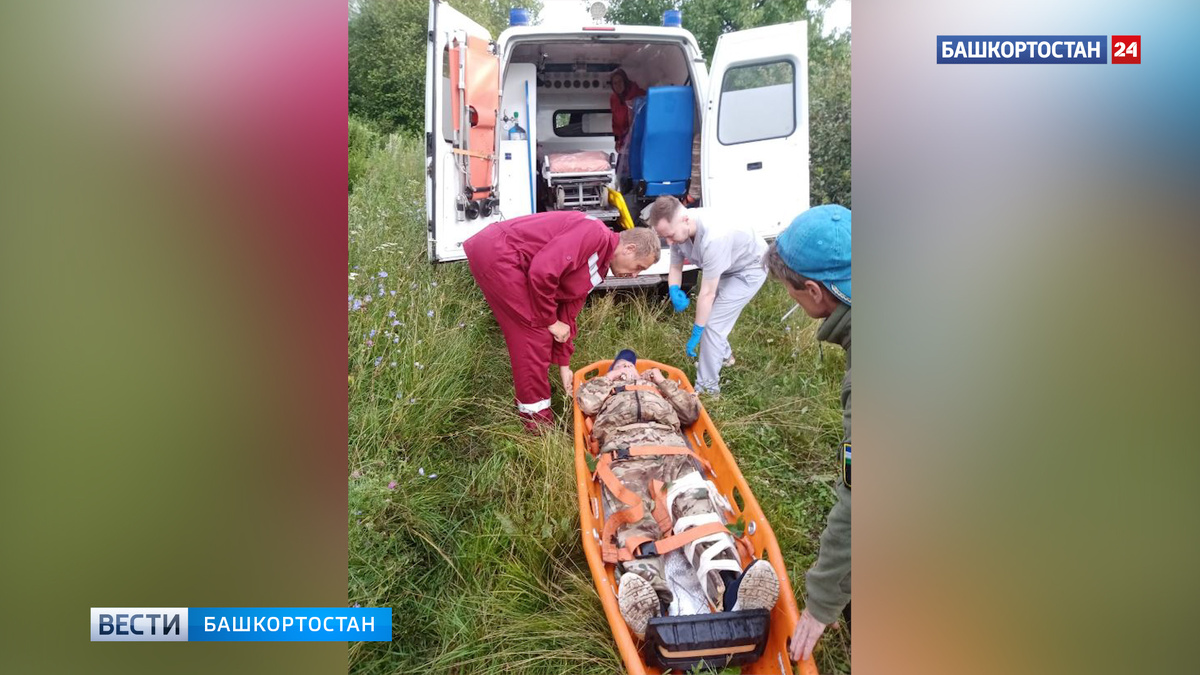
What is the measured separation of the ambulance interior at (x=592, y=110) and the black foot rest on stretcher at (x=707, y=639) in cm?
311

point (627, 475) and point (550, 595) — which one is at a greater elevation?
point (627, 475)

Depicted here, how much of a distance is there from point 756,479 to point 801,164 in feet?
6.01

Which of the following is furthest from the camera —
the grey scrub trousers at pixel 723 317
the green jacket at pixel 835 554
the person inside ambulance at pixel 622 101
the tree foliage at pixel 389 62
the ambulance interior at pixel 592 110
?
the person inside ambulance at pixel 622 101

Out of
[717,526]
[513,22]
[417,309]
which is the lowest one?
[717,526]

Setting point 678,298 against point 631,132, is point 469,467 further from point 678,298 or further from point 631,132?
point 631,132

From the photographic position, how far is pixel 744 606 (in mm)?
1842

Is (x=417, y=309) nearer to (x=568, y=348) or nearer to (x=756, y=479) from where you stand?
(x=568, y=348)

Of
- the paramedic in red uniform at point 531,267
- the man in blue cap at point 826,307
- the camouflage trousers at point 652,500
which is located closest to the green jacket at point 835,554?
the man in blue cap at point 826,307

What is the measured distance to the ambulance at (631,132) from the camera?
3.47m

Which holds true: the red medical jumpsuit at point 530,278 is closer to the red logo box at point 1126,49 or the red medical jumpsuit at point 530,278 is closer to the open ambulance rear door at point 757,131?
the open ambulance rear door at point 757,131

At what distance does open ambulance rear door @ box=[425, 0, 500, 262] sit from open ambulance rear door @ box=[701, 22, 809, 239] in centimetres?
136

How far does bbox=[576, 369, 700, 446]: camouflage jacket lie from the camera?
Answer: 283 centimetres

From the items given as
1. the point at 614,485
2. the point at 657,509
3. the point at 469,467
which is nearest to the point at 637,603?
the point at 657,509

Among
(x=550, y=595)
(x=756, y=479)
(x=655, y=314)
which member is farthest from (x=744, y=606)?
(x=655, y=314)
